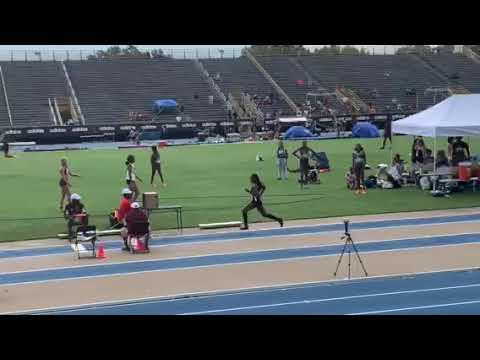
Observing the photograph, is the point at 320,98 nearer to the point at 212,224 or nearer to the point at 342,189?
the point at 342,189

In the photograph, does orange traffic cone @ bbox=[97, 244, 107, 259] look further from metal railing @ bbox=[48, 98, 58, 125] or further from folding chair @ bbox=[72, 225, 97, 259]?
metal railing @ bbox=[48, 98, 58, 125]

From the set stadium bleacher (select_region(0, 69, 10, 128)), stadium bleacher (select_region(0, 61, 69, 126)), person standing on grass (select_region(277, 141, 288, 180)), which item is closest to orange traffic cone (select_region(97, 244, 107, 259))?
person standing on grass (select_region(277, 141, 288, 180))

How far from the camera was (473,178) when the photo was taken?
22.2m

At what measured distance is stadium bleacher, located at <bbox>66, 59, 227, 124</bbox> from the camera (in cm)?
5397

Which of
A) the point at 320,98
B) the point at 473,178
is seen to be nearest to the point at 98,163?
the point at 473,178

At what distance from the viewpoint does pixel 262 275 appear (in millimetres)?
12547

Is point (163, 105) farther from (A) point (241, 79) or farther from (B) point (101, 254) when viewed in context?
(B) point (101, 254)

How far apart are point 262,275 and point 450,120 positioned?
37.1ft

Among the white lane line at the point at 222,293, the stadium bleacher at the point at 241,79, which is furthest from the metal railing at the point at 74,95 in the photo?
the white lane line at the point at 222,293

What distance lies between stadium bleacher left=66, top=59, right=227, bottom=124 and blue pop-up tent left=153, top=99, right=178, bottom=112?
0.61m

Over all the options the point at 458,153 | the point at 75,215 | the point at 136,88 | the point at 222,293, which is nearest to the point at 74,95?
the point at 136,88
